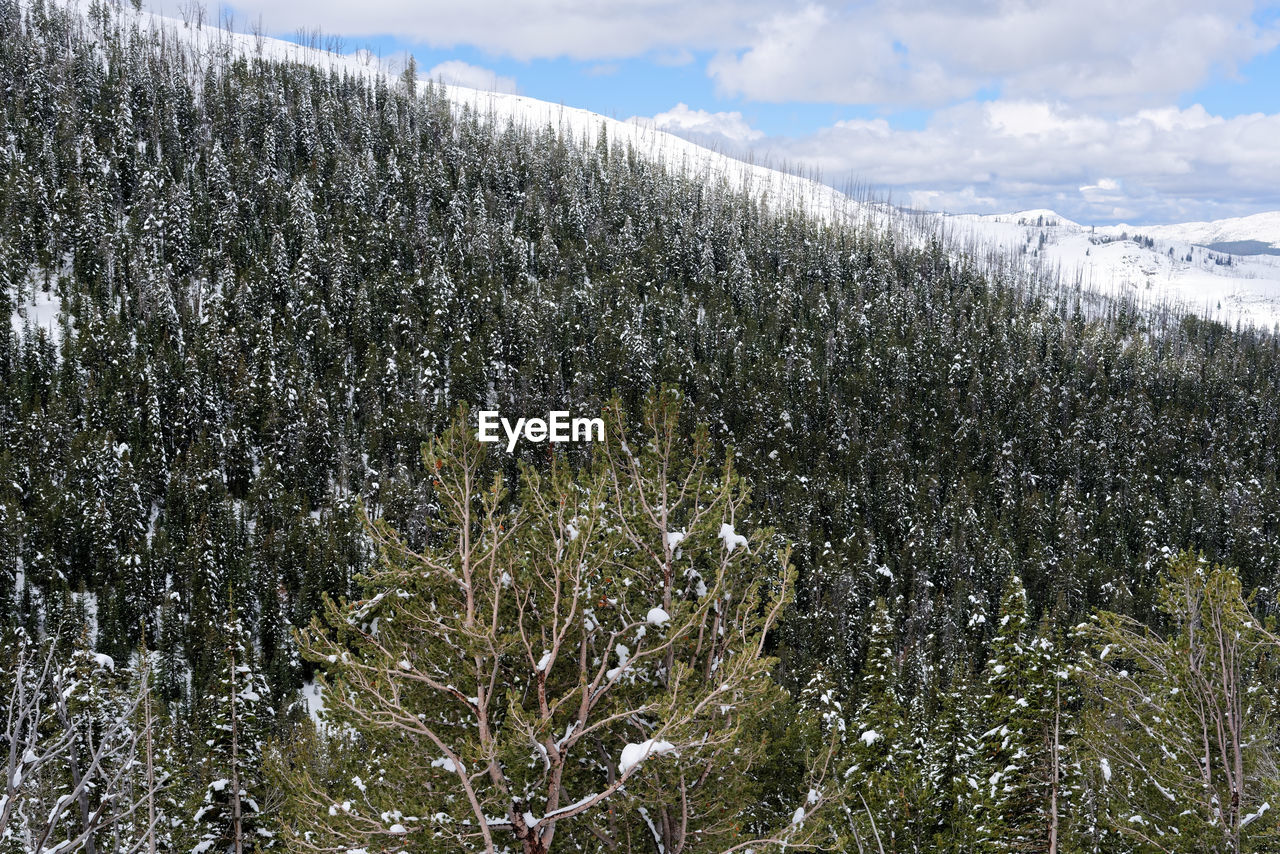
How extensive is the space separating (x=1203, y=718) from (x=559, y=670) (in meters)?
9.41

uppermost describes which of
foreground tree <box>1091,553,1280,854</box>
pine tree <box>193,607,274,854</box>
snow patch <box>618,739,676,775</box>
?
snow patch <box>618,739,676,775</box>

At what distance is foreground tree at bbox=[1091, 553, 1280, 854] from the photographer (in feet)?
34.8

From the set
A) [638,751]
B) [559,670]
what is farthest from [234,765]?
[638,751]

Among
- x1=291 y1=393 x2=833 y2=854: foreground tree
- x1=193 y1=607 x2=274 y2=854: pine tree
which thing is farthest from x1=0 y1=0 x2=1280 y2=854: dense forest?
x1=291 y1=393 x2=833 y2=854: foreground tree

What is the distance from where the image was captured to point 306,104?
156 meters

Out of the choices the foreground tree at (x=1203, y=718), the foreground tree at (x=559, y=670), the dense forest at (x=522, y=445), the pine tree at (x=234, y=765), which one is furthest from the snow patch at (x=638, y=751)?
the pine tree at (x=234, y=765)

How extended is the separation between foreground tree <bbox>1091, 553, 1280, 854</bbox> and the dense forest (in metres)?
0.18

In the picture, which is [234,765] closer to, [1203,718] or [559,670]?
[559,670]

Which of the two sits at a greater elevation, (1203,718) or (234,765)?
(1203,718)

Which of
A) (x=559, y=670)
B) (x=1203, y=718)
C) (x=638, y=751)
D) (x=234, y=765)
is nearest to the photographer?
(x=638, y=751)

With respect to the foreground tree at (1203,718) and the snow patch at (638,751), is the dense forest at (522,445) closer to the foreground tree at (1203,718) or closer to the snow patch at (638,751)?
the foreground tree at (1203,718)

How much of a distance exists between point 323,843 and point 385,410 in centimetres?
8071

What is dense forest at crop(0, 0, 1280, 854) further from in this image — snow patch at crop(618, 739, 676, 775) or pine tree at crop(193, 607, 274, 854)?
snow patch at crop(618, 739, 676, 775)

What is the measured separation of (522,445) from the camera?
2975 inches
